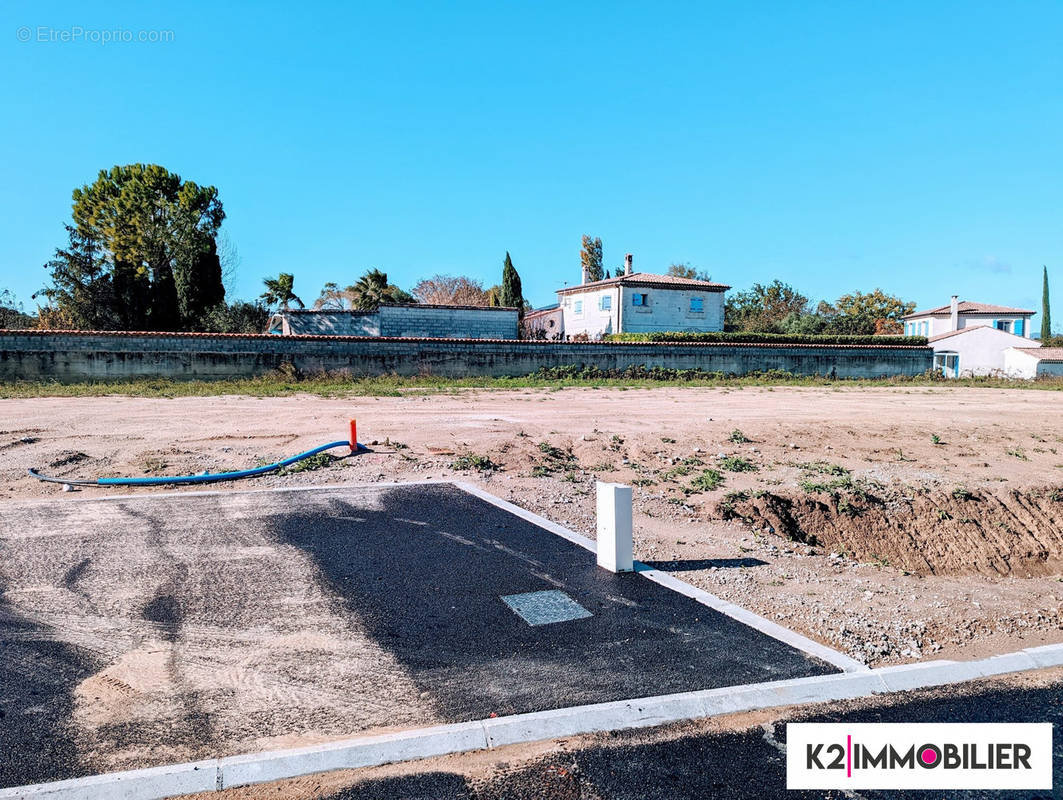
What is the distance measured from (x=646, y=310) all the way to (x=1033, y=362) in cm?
2674

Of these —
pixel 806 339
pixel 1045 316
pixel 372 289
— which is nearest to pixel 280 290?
pixel 372 289

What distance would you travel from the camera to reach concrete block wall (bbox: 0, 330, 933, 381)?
2545 centimetres

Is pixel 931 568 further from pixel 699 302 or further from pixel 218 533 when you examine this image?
pixel 699 302

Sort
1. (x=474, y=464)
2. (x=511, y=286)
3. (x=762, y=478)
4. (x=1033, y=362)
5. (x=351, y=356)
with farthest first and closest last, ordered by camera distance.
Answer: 1. (x=511, y=286)
2. (x=1033, y=362)
3. (x=351, y=356)
4. (x=474, y=464)
5. (x=762, y=478)

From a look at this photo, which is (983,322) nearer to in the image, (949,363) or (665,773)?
(949,363)

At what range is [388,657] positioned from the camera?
4562 mm

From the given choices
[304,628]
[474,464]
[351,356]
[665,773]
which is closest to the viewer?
[665,773]

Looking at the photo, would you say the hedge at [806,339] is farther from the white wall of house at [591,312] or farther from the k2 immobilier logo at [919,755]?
the k2 immobilier logo at [919,755]

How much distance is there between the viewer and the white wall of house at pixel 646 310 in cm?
4922

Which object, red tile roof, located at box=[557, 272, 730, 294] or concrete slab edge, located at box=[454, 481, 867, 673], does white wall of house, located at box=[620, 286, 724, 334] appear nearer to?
red tile roof, located at box=[557, 272, 730, 294]

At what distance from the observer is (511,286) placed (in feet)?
197

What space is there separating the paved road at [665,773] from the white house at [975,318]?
67.7 m

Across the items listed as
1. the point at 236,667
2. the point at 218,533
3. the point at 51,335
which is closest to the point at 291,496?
the point at 218,533

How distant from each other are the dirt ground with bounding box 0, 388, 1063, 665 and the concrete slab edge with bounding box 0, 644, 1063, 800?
1.18 ft
